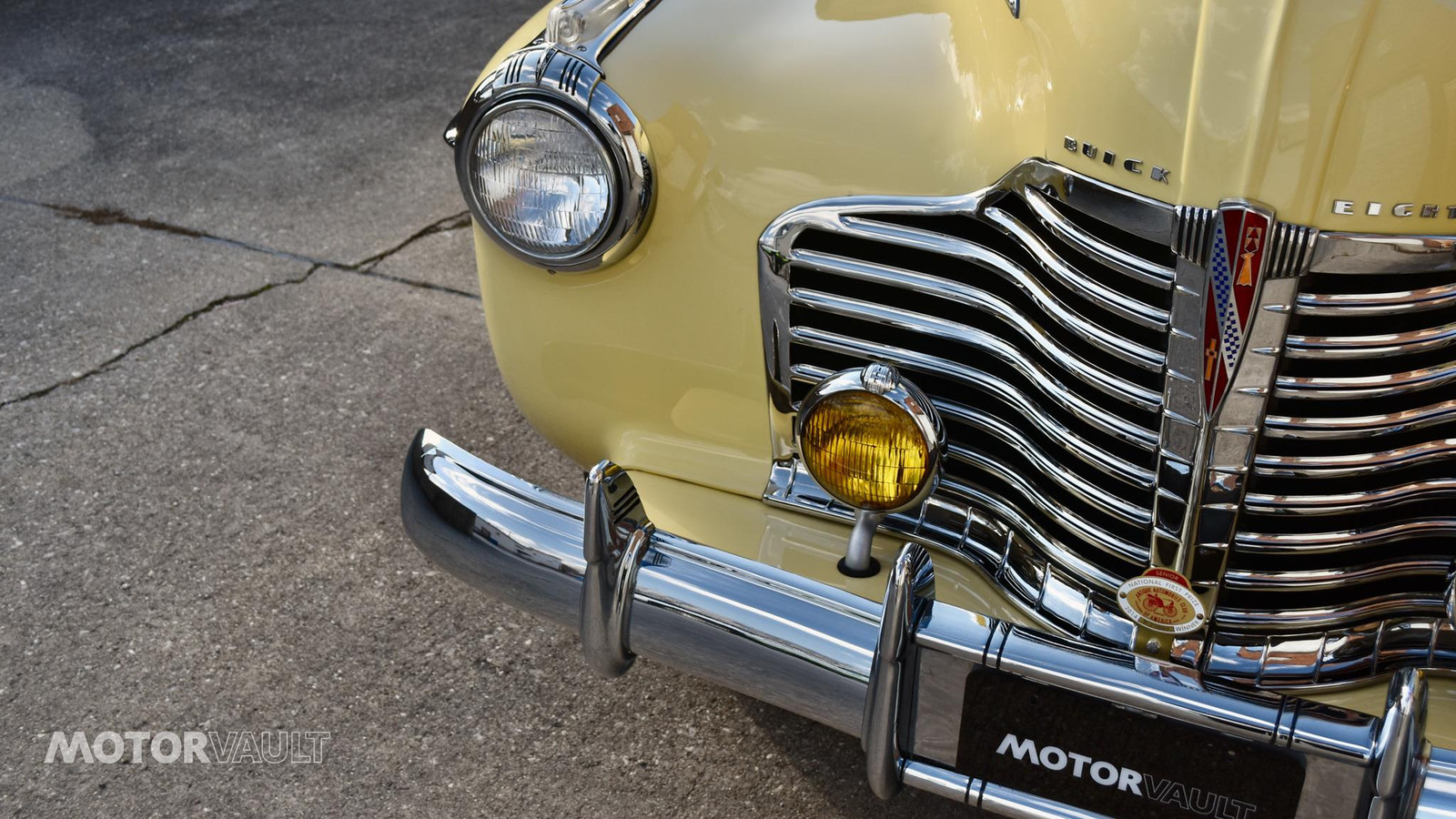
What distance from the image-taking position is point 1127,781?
56.8 inches

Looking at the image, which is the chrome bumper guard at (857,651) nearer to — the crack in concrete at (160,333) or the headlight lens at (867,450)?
the headlight lens at (867,450)

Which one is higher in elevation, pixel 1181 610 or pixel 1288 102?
pixel 1288 102

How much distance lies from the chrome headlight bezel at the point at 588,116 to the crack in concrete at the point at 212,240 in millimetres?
1773

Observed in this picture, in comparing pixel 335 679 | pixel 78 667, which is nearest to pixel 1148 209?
pixel 335 679

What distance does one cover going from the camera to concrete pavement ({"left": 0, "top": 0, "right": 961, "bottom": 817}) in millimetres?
2180

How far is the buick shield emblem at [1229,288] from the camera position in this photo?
1.33 meters

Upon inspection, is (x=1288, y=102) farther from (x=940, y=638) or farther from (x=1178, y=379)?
(x=940, y=638)

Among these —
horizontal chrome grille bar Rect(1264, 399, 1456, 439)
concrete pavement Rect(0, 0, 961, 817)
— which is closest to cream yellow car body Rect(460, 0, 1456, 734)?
horizontal chrome grille bar Rect(1264, 399, 1456, 439)

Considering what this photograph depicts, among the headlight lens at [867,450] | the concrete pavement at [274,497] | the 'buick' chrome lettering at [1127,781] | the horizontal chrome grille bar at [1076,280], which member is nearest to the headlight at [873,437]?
the headlight lens at [867,450]

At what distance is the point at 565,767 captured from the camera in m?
2.19

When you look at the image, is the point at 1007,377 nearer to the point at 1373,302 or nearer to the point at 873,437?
the point at 873,437

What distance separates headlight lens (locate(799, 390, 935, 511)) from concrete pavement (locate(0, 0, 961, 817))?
2.46 ft

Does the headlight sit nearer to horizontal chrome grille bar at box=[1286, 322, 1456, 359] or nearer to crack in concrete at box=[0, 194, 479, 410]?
horizontal chrome grille bar at box=[1286, 322, 1456, 359]

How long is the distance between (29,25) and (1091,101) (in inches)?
228
